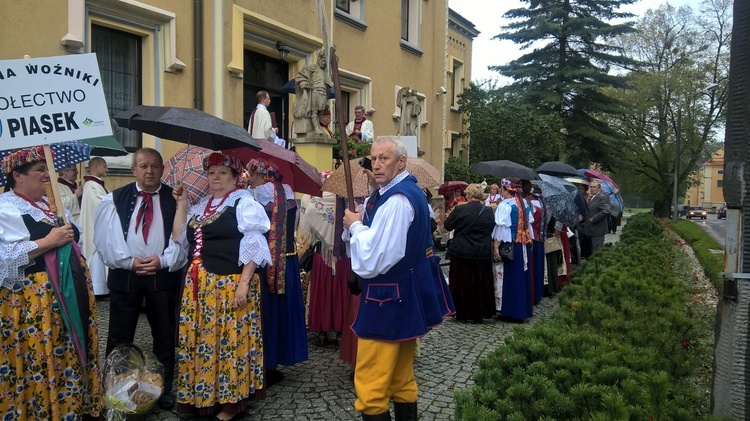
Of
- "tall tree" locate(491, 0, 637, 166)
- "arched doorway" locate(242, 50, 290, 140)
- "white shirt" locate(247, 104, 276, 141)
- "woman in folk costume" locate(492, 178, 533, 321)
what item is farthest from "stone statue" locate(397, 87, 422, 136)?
"tall tree" locate(491, 0, 637, 166)

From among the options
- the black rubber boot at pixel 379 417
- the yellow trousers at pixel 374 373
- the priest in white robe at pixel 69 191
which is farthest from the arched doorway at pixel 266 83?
the black rubber boot at pixel 379 417

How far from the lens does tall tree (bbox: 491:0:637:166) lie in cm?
3161

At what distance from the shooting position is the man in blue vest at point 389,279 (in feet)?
10.2

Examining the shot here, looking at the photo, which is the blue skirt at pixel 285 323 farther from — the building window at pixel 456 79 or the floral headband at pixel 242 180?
the building window at pixel 456 79

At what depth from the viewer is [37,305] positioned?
340cm

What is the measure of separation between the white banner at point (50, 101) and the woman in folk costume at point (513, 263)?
5454mm

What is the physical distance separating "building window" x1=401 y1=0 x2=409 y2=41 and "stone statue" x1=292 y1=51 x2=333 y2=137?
8.21 meters

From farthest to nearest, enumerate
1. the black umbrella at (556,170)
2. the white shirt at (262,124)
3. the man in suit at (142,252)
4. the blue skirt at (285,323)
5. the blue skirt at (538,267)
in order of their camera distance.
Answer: the black umbrella at (556,170) → the white shirt at (262,124) → the blue skirt at (538,267) → the blue skirt at (285,323) → the man in suit at (142,252)

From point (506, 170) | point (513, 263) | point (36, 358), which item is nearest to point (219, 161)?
point (36, 358)

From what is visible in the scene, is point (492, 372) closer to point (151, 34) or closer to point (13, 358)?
point (13, 358)

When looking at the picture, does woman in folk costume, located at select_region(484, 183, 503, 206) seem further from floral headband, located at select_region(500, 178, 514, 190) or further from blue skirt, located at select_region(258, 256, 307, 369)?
blue skirt, located at select_region(258, 256, 307, 369)

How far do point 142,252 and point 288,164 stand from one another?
1.48m

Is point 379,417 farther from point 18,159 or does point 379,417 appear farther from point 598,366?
point 18,159

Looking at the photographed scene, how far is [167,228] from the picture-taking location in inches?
166
